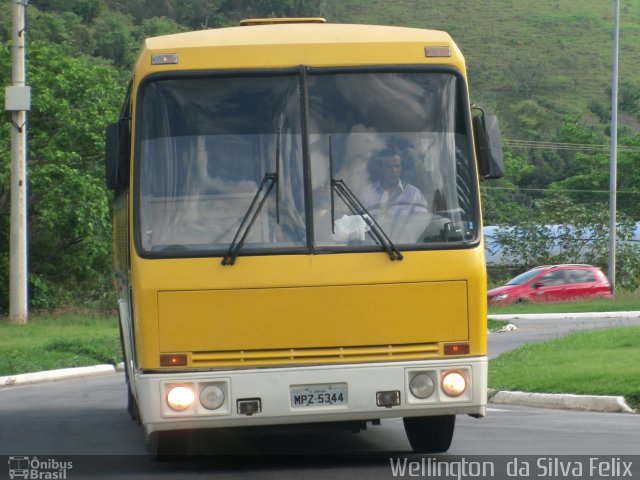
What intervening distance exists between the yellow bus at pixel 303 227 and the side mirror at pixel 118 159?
1 cm

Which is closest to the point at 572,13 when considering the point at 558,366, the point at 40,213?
the point at 40,213

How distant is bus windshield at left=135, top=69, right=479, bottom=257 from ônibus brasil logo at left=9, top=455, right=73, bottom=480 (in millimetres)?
1856

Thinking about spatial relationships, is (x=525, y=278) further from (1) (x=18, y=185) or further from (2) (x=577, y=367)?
(2) (x=577, y=367)

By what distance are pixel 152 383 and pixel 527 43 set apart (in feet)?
450

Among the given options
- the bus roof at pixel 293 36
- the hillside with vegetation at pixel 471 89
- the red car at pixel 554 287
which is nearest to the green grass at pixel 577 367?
the bus roof at pixel 293 36

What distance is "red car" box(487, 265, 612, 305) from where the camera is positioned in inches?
1571

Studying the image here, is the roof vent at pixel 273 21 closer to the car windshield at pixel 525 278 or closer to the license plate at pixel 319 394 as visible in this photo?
the license plate at pixel 319 394

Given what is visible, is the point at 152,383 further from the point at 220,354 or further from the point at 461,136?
the point at 461,136

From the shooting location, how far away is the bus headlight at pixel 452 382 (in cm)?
917

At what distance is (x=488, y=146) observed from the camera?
9.66 m

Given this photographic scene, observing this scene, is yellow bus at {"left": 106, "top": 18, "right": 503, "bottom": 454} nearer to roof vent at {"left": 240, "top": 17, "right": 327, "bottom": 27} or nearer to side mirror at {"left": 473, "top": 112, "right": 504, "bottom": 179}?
side mirror at {"left": 473, "top": 112, "right": 504, "bottom": 179}

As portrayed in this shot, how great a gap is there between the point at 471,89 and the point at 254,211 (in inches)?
4664

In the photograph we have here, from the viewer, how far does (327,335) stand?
29.9 feet

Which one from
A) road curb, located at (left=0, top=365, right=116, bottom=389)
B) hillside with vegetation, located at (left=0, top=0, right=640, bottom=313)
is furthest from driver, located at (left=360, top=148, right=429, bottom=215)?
hillside with vegetation, located at (left=0, top=0, right=640, bottom=313)
